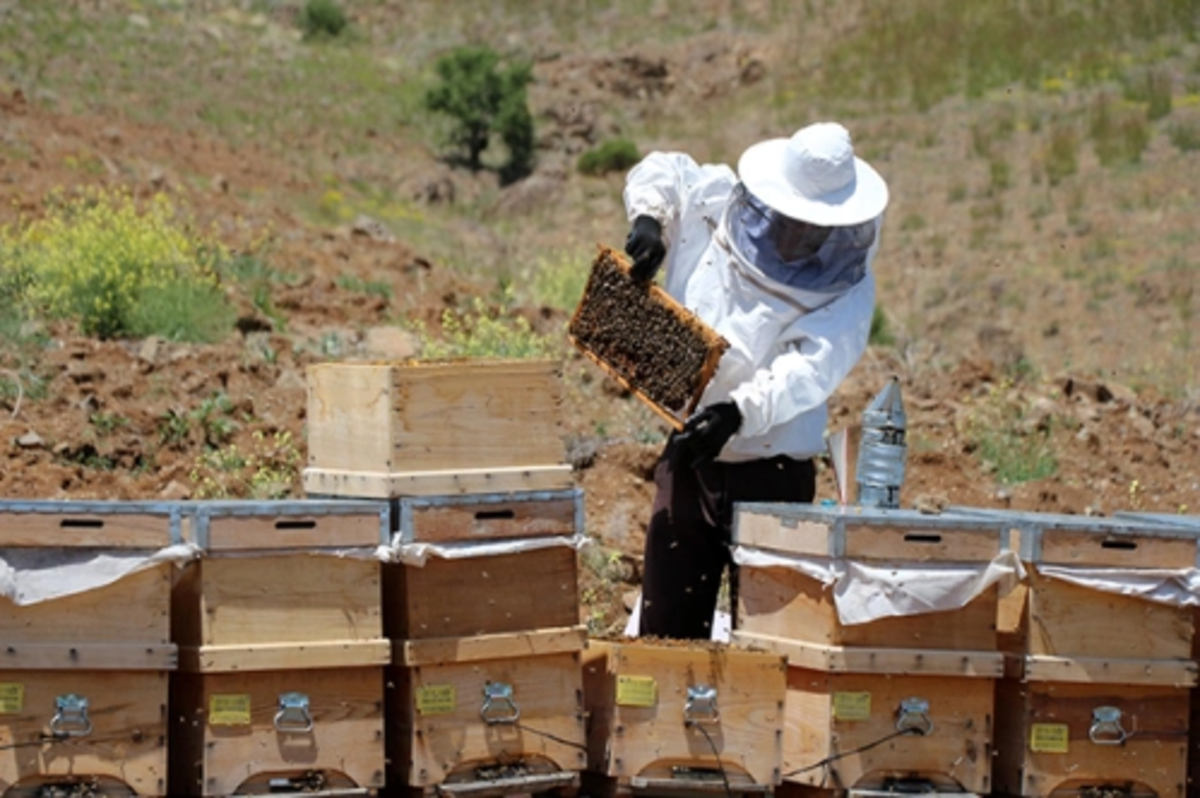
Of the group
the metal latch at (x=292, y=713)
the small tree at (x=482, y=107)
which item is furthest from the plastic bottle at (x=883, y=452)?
the small tree at (x=482, y=107)

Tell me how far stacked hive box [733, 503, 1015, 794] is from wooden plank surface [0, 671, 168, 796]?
2.16m

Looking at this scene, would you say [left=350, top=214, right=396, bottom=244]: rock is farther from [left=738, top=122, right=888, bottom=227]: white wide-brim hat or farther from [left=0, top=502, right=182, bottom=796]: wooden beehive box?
[left=0, top=502, right=182, bottom=796]: wooden beehive box

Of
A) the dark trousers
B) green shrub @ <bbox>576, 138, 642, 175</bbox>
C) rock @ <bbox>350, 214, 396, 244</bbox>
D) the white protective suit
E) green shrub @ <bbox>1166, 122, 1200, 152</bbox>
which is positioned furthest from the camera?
green shrub @ <bbox>576, 138, 642, 175</bbox>

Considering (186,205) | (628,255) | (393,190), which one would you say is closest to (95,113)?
(393,190)

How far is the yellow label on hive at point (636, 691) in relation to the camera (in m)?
6.14

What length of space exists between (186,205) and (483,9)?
30297 mm

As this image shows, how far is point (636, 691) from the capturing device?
6.15 m

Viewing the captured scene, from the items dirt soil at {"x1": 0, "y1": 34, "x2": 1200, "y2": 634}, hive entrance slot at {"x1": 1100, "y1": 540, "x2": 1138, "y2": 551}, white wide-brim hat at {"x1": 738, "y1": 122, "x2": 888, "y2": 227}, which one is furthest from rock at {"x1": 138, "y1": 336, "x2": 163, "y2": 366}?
hive entrance slot at {"x1": 1100, "y1": 540, "x2": 1138, "y2": 551}

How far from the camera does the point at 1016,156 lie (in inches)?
1187

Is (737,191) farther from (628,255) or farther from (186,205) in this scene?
(186,205)

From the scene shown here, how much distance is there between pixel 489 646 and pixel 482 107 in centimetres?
3162

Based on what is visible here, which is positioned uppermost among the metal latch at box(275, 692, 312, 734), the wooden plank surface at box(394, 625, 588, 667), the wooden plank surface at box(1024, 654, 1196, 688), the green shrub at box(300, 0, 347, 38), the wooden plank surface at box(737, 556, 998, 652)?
the green shrub at box(300, 0, 347, 38)

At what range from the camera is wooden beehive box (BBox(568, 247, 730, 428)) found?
6.49 metres

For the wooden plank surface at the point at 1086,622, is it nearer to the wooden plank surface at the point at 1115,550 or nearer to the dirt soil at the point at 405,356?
the wooden plank surface at the point at 1115,550
